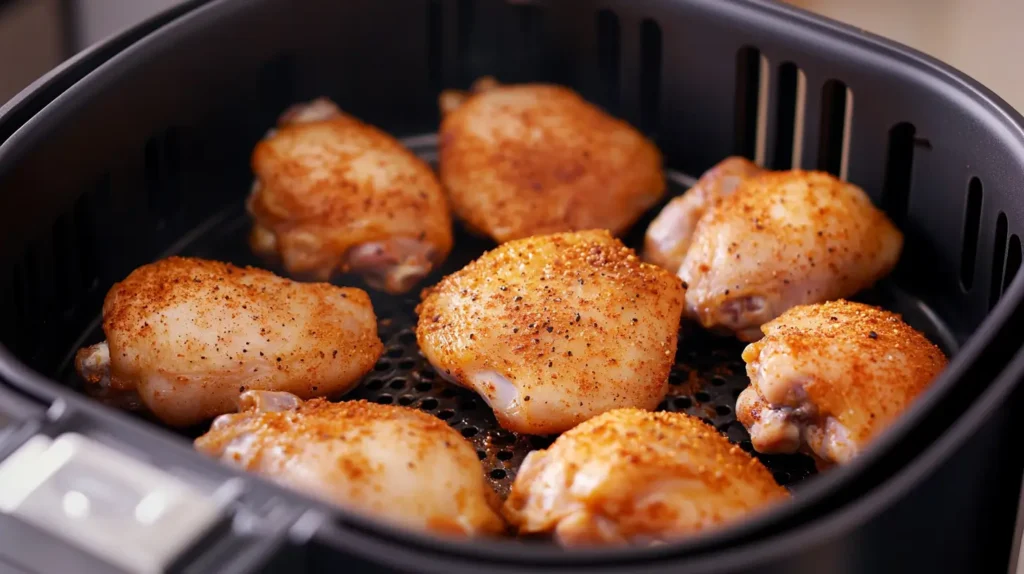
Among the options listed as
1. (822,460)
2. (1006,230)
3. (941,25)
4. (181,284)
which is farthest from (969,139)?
(941,25)

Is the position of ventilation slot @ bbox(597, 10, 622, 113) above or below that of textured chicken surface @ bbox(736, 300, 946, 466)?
above

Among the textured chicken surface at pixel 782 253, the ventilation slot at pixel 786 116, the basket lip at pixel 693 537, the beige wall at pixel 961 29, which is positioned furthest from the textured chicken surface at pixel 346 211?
the beige wall at pixel 961 29

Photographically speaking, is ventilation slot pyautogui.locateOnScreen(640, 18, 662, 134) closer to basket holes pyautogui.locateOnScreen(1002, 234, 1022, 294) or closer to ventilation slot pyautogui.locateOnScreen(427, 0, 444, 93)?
ventilation slot pyautogui.locateOnScreen(427, 0, 444, 93)

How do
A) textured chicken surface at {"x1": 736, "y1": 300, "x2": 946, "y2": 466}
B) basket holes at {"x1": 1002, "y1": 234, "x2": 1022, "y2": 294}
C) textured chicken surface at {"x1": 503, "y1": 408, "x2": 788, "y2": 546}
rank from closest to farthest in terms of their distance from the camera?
textured chicken surface at {"x1": 503, "y1": 408, "x2": 788, "y2": 546} < textured chicken surface at {"x1": 736, "y1": 300, "x2": 946, "y2": 466} < basket holes at {"x1": 1002, "y1": 234, "x2": 1022, "y2": 294}

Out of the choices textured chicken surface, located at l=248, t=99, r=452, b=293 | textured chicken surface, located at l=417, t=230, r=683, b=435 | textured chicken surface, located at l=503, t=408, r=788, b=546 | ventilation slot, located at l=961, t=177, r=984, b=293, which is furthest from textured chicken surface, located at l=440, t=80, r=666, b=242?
textured chicken surface, located at l=503, t=408, r=788, b=546

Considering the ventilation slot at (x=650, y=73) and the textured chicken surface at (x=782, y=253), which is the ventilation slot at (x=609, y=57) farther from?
the textured chicken surface at (x=782, y=253)

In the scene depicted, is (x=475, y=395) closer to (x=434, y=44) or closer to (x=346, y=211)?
(x=346, y=211)
